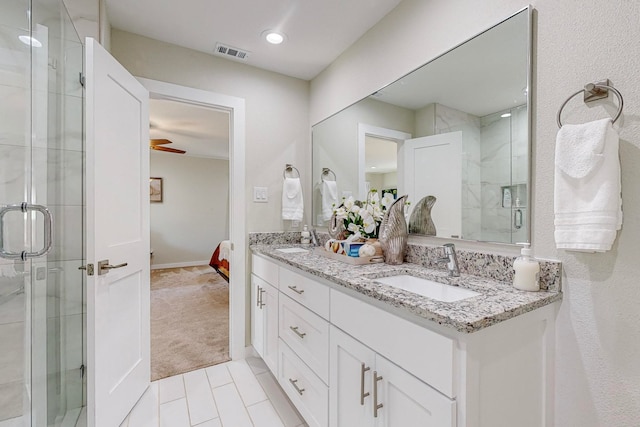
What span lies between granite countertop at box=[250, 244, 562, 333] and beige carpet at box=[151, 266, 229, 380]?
1.47 metres

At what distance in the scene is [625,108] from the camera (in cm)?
86

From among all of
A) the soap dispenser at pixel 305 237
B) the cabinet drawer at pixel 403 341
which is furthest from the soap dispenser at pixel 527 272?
the soap dispenser at pixel 305 237

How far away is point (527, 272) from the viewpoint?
1.00m

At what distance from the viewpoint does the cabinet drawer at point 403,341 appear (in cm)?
76

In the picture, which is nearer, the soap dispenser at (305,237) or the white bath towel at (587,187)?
the white bath towel at (587,187)

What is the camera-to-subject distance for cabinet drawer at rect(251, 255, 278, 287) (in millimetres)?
1842

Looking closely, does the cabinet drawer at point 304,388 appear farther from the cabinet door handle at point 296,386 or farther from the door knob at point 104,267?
the door knob at point 104,267

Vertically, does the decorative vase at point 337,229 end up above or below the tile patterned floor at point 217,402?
above

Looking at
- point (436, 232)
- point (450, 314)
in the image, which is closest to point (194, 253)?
point (436, 232)

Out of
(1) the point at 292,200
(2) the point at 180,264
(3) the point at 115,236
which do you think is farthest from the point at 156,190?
(3) the point at 115,236

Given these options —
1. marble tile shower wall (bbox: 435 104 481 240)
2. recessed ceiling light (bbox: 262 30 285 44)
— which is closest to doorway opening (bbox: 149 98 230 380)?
recessed ceiling light (bbox: 262 30 285 44)

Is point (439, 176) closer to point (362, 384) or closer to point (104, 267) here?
point (362, 384)

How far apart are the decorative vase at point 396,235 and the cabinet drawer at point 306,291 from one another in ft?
1.43

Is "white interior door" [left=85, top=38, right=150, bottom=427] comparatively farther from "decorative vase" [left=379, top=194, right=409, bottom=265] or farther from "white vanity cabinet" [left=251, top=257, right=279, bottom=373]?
"decorative vase" [left=379, top=194, right=409, bottom=265]
